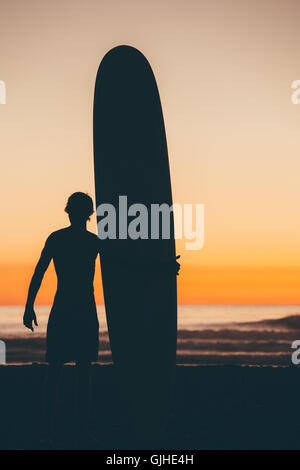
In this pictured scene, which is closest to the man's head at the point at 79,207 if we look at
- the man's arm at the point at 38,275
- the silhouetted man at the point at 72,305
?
the silhouetted man at the point at 72,305

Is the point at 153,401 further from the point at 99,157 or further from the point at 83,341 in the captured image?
the point at 99,157

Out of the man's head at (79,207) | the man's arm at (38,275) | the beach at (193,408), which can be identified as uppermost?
the man's head at (79,207)

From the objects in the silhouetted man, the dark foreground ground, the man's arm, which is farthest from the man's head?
the dark foreground ground

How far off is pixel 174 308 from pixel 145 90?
2081 millimetres

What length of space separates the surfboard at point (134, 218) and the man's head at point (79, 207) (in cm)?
68

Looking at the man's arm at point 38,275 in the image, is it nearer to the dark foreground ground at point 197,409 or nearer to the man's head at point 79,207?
the man's head at point 79,207

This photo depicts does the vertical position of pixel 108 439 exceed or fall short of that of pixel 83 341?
it falls short

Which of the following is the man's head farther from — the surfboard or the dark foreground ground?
the dark foreground ground

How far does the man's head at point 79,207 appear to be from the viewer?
4.72 meters

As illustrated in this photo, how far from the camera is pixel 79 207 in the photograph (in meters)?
4.72
